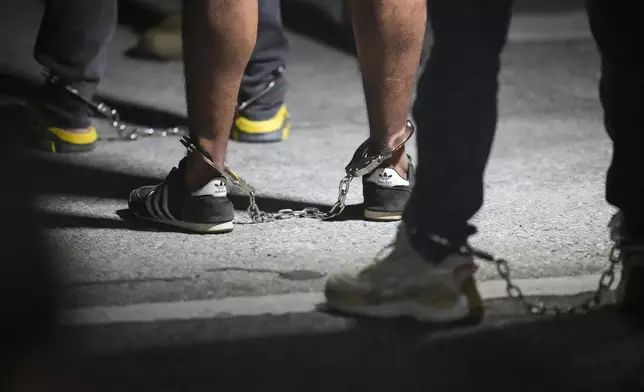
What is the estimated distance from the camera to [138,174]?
107 centimetres

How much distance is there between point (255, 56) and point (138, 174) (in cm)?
24

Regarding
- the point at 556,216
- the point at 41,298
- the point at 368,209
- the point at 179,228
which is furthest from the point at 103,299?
the point at 556,216

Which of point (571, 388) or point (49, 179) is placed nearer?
point (571, 388)

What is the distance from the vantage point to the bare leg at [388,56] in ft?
2.71

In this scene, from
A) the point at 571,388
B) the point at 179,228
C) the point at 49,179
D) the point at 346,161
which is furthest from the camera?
the point at 346,161

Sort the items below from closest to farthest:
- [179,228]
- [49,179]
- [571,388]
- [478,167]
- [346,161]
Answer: [571,388], [478,167], [179,228], [49,179], [346,161]

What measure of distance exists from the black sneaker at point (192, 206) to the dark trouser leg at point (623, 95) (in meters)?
0.36

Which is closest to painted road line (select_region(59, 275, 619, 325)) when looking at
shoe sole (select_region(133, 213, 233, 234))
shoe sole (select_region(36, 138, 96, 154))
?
shoe sole (select_region(133, 213, 233, 234))

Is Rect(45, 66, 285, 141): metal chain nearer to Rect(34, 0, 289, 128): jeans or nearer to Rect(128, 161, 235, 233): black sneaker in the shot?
Rect(34, 0, 289, 128): jeans

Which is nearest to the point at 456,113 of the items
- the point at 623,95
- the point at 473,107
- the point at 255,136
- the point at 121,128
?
the point at 473,107

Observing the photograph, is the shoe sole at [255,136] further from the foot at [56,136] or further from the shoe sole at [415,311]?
the shoe sole at [415,311]

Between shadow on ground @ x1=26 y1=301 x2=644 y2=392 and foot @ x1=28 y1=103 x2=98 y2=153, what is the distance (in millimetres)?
518

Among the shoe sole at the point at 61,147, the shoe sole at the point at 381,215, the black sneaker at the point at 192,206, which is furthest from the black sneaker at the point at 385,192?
the shoe sole at the point at 61,147

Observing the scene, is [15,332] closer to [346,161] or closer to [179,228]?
[179,228]
